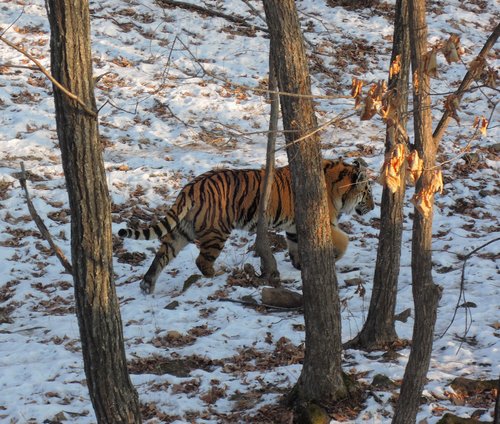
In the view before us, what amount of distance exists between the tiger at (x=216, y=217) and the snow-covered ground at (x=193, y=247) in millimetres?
287

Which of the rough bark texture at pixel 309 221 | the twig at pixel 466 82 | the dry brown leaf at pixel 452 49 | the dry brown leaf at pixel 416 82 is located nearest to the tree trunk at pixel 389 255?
the rough bark texture at pixel 309 221

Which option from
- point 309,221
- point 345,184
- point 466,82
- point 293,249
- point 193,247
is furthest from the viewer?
point 193,247

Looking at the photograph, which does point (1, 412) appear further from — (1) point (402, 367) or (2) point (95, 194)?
(1) point (402, 367)

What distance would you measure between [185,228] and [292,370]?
289cm

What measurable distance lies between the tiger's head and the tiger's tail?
72.9 inches

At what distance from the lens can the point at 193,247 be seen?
917 cm

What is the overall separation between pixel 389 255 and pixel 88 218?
9.02 ft

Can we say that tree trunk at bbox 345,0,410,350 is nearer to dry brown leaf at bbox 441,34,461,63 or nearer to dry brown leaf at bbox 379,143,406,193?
dry brown leaf at bbox 441,34,461,63

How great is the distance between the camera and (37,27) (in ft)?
47.9

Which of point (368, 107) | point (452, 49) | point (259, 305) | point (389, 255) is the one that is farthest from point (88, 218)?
point (259, 305)

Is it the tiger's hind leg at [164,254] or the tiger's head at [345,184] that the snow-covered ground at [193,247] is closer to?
the tiger's hind leg at [164,254]

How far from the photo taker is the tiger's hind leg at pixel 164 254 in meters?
7.91

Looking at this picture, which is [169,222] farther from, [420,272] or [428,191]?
[428,191]

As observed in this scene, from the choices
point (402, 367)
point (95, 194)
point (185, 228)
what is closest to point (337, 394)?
point (402, 367)
